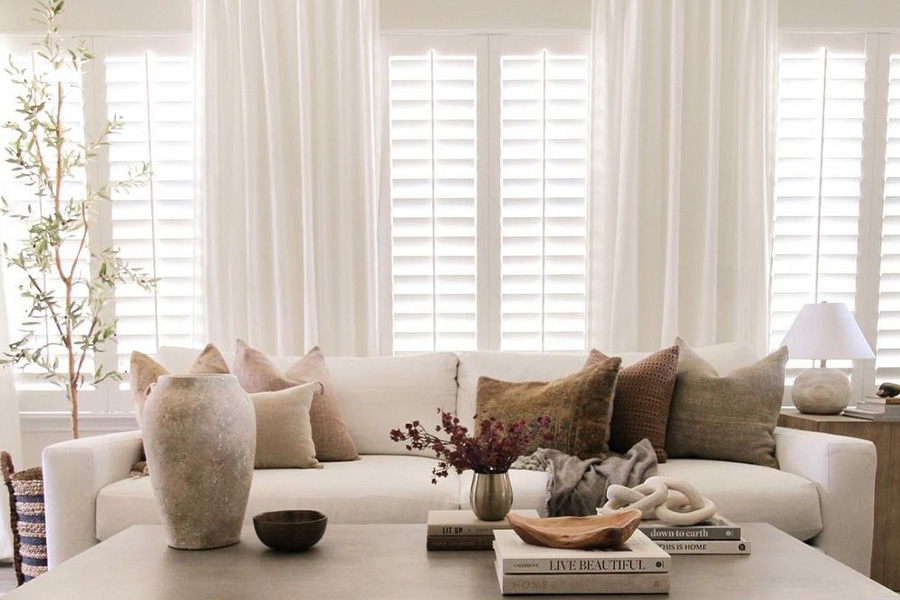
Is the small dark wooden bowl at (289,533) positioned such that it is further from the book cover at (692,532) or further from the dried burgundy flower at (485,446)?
the book cover at (692,532)

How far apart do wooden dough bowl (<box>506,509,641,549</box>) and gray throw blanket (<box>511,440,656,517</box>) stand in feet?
2.48

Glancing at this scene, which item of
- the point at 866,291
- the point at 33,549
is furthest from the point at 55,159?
the point at 866,291

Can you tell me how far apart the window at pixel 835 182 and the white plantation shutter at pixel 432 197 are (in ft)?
5.02

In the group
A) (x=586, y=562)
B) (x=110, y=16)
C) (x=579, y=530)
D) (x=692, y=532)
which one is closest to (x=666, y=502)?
(x=692, y=532)

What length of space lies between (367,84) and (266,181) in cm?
68

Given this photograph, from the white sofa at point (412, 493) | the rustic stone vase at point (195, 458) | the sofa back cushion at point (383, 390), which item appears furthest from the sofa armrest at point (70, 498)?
the rustic stone vase at point (195, 458)

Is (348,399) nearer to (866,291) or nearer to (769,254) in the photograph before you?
(769,254)

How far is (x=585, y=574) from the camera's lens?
1.50 metres

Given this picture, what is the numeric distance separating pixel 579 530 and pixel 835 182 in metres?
2.98

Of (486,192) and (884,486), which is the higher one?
(486,192)

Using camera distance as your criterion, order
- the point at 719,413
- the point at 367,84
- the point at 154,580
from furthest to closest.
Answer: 1. the point at 367,84
2. the point at 719,413
3. the point at 154,580

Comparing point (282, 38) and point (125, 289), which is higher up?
point (282, 38)

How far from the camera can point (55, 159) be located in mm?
3855

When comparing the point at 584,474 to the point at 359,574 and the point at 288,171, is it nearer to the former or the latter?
the point at 359,574
